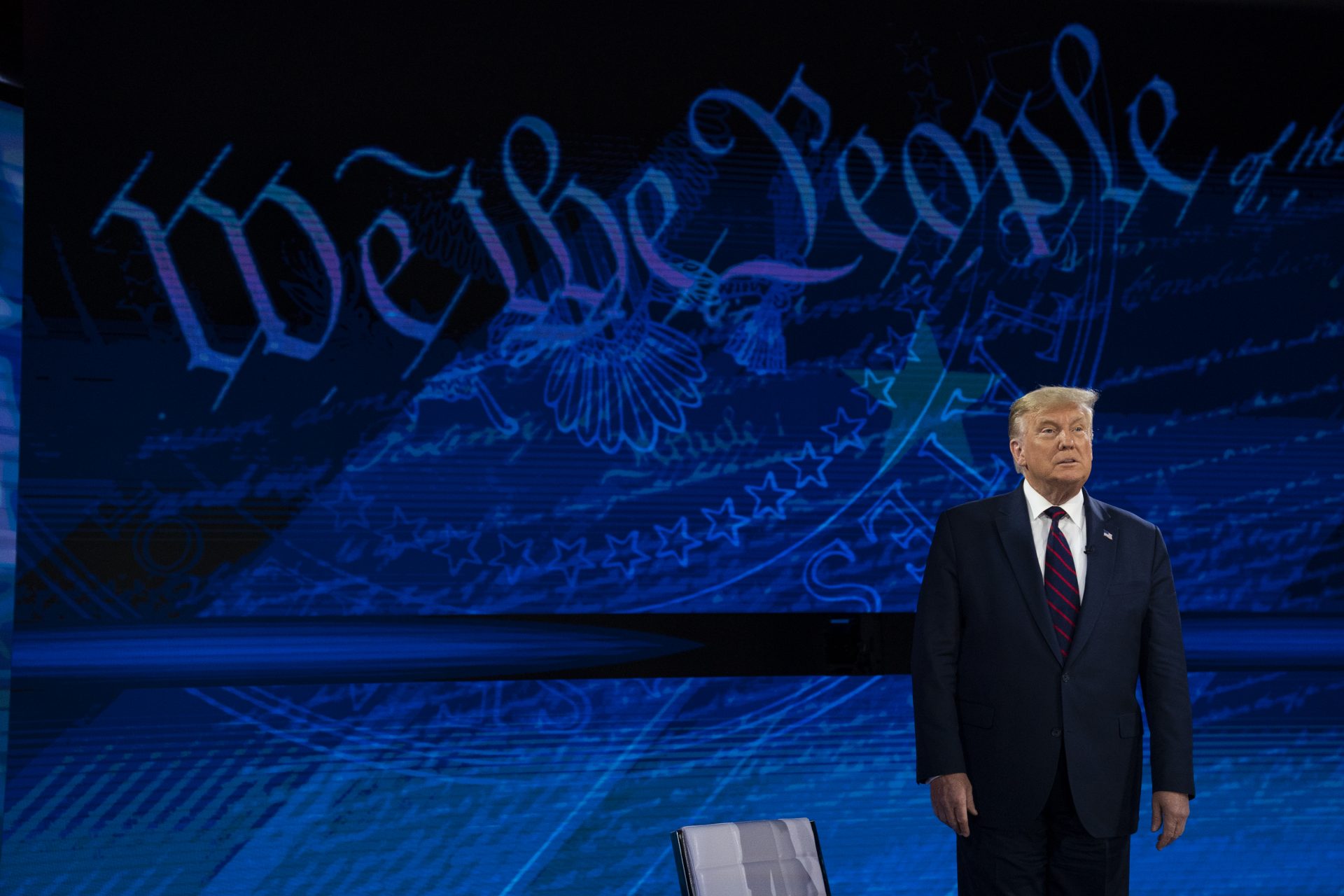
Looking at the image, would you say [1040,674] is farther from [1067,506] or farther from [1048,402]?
[1048,402]

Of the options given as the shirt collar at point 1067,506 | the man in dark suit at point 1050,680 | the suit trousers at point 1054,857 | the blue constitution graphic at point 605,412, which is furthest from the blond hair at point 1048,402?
the blue constitution graphic at point 605,412

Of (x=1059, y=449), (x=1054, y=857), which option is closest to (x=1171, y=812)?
(x=1054, y=857)

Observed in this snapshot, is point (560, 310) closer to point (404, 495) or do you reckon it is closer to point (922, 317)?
point (404, 495)

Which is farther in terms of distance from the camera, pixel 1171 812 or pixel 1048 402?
pixel 1048 402

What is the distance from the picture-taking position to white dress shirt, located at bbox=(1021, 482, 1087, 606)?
2.94m

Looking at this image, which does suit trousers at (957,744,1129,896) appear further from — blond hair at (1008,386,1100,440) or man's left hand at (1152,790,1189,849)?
blond hair at (1008,386,1100,440)

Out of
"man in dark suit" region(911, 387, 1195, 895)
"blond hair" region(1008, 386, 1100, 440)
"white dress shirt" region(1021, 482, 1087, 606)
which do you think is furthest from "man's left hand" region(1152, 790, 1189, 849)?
"blond hair" region(1008, 386, 1100, 440)

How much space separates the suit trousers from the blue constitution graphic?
128 centimetres

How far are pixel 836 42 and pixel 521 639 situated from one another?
221 centimetres

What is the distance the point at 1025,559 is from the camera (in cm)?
290

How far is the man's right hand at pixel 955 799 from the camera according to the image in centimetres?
282

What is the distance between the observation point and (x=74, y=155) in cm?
382

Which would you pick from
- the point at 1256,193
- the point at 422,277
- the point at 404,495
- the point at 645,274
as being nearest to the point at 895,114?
the point at 645,274

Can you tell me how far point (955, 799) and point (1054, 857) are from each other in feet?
0.88
